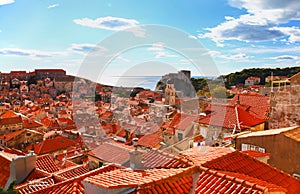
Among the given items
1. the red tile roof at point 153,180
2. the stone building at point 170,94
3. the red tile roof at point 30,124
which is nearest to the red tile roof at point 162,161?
the red tile roof at point 153,180

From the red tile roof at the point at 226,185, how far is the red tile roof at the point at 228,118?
21.4 feet

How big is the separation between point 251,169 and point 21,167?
224 inches

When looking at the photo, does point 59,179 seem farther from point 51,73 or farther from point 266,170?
point 51,73

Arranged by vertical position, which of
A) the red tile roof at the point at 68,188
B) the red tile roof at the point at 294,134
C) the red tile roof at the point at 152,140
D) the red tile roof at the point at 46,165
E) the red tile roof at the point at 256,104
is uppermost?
the red tile roof at the point at 256,104

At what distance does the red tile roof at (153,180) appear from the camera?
135 inches

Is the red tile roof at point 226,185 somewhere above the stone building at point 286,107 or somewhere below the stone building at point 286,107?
below

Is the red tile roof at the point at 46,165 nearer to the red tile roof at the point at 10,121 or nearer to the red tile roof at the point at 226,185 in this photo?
the red tile roof at the point at 226,185

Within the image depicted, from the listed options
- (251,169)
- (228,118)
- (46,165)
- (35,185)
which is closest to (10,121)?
(46,165)

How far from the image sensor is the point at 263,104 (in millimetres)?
13141

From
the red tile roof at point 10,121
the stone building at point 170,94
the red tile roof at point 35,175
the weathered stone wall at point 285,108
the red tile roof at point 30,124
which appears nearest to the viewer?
the stone building at point 170,94

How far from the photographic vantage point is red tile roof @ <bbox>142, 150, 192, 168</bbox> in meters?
4.35

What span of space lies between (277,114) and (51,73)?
95.8 meters

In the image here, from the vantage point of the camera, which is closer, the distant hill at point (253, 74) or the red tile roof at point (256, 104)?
the red tile roof at point (256, 104)

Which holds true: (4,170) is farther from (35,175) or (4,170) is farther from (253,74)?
(253,74)
